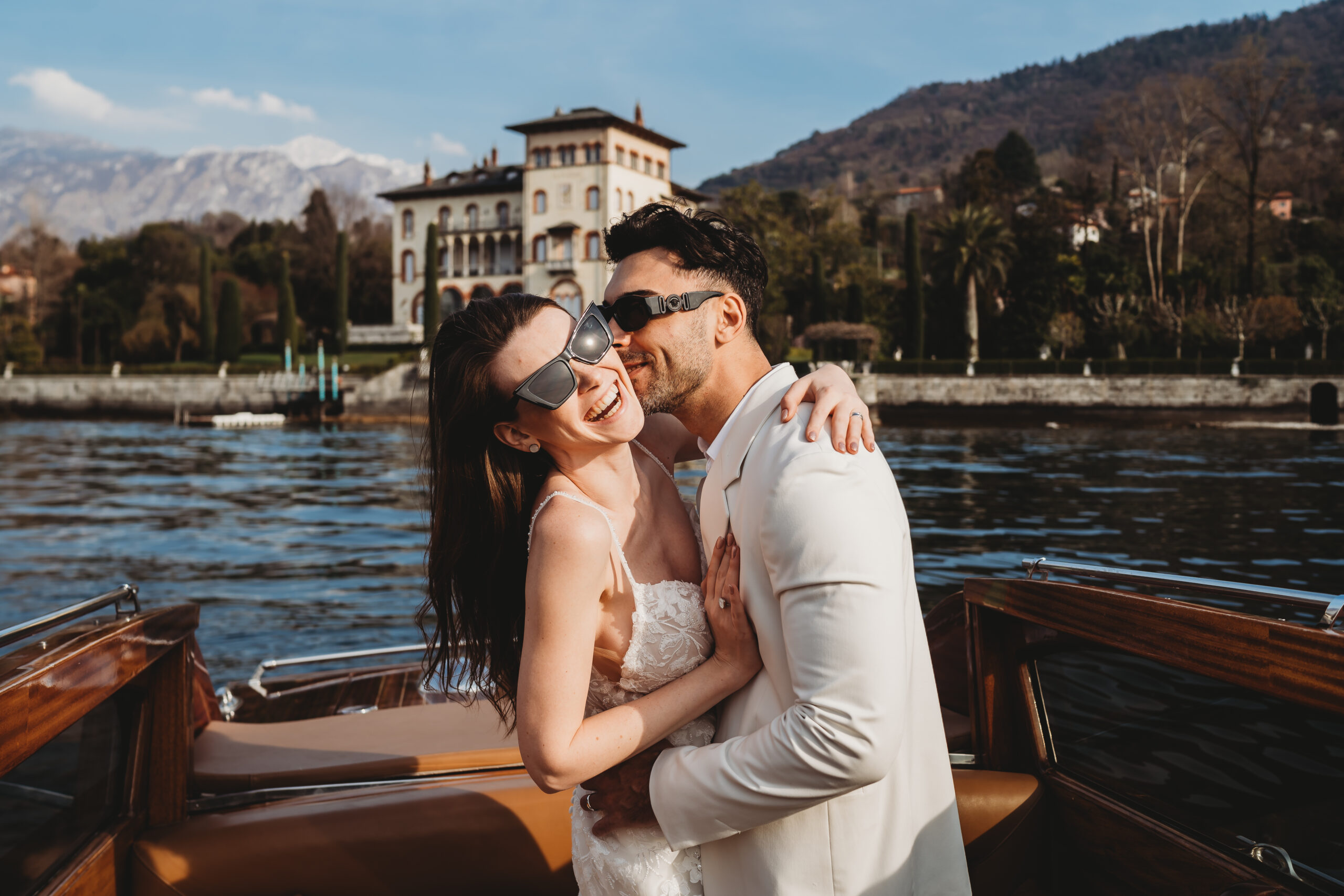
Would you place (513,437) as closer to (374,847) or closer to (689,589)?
(689,589)

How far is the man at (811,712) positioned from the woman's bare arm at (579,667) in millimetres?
51

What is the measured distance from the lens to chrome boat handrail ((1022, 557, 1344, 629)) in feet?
5.58

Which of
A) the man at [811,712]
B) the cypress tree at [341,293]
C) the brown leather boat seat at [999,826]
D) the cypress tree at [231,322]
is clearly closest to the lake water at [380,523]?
the brown leather boat seat at [999,826]

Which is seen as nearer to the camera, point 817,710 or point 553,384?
point 817,710

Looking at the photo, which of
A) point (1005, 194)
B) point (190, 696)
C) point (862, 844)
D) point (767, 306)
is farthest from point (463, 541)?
point (1005, 194)

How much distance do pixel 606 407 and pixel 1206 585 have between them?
1375mm

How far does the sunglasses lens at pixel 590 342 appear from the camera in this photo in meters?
1.75

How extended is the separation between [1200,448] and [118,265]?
5542 centimetres

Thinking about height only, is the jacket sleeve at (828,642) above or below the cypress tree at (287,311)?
below

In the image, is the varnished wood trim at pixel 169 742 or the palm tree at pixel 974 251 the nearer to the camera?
the varnished wood trim at pixel 169 742

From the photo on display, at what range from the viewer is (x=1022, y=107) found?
151m

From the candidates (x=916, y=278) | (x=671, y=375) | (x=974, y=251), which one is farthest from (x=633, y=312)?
(x=974, y=251)

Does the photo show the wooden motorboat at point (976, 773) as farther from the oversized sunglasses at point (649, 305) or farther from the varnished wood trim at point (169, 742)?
the oversized sunglasses at point (649, 305)

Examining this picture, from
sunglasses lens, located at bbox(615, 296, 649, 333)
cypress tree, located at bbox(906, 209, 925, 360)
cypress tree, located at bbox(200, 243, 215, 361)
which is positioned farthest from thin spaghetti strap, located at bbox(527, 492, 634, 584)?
cypress tree, located at bbox(200, 243, 215, 361)
